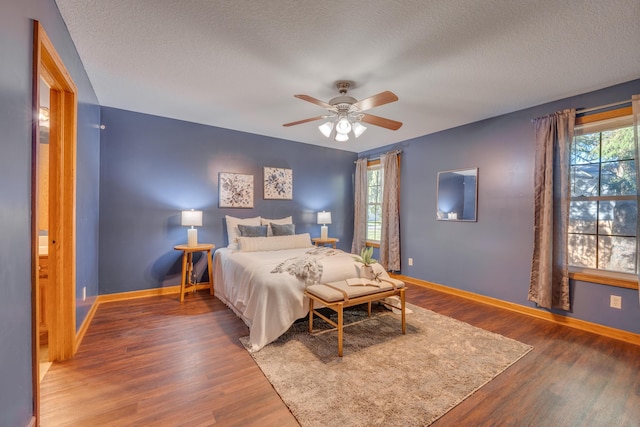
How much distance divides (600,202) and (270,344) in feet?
12.0

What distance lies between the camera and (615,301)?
9.01 ft

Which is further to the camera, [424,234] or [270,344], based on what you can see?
[424,234]

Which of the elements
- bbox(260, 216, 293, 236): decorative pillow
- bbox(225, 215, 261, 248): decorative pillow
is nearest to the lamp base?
bbox(225, 215, 261, 248): decorative pillow

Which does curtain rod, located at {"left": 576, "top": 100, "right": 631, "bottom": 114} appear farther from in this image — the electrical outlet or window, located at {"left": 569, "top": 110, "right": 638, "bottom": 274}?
the electrical outlet

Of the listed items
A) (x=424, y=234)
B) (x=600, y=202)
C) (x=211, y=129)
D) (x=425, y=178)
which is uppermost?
(x=211, y=129)

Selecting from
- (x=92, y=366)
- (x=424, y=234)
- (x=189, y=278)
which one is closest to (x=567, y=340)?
(x=424, y=234)

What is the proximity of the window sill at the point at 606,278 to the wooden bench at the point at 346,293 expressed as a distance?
77.7 inches

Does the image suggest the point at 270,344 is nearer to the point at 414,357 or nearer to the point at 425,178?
the point at 414,357

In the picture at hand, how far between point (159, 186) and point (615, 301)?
547 centimetres

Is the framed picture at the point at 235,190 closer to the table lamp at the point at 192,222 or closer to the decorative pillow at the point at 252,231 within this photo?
the decorative pillow at the point at 252,231

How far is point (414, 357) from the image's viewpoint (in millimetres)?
2287

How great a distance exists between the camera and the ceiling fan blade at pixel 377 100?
2.22 meters

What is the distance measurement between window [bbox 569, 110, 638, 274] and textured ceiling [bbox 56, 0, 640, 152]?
517 mm

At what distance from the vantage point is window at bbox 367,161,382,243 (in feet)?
18.0
